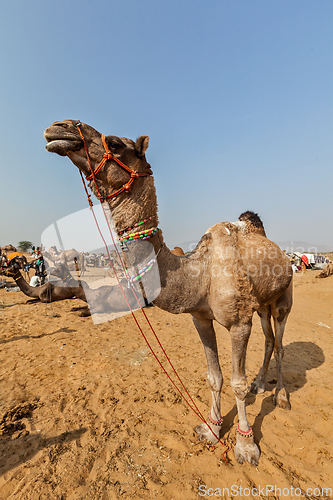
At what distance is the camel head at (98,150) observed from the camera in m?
1.92

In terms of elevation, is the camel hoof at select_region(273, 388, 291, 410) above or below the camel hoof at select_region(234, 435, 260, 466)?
below

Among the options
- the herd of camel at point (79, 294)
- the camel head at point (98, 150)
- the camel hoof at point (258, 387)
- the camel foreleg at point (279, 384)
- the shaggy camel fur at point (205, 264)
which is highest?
the camel head at point (98, 150)

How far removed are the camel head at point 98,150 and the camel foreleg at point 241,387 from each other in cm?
207

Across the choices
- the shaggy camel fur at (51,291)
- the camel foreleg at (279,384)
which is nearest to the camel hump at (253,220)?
the camel foreleg at (279,384)

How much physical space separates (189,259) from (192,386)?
10.2 feet

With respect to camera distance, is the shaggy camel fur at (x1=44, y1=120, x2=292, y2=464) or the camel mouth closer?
the camel mouth

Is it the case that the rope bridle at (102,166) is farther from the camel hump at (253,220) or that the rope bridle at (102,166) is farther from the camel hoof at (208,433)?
the camel hoof at (208,433)

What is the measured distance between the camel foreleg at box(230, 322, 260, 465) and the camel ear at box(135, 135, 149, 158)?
214cm

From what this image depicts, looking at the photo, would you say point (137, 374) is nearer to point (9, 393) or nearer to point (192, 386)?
point (192, 386)

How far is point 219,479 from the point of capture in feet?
8.32

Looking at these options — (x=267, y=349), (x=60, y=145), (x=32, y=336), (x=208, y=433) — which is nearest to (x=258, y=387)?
(x=267, y=349)

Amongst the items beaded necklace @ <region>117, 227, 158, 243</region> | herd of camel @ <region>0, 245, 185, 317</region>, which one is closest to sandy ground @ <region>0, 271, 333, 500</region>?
beaded necklace @ <region>117, 227, 158, 243</region>

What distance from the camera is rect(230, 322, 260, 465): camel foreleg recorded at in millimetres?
2705

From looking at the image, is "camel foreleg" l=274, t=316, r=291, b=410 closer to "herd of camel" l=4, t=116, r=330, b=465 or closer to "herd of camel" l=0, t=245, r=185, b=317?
"herd of camel" l=4, t=116, r=330, b=465
